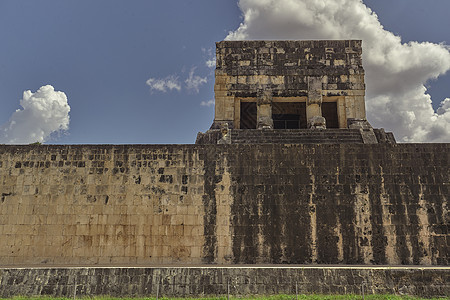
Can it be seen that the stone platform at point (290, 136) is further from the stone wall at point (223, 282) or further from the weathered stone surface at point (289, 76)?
the stone wall at point (223, 282)

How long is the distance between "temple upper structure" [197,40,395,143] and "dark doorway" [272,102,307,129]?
4.93m

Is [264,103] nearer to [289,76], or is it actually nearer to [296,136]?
[289,76]

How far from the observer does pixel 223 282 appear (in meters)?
8.65

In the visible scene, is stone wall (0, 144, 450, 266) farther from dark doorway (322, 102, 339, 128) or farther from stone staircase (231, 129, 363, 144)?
dark doorway (322, 102, 339, 128)

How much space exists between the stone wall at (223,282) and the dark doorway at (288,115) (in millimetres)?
14400

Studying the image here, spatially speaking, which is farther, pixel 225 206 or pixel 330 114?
pixel 330 114

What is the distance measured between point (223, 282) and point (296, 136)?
738 cm

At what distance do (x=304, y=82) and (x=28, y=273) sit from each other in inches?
524

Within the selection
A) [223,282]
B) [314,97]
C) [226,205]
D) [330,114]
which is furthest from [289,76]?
[223,282]

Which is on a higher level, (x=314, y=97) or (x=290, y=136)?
(x=314, y=97)

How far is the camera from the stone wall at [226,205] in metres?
11.4

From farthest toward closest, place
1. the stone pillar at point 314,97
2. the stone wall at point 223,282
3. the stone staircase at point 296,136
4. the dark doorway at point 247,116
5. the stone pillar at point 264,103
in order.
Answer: the dark doorway at point 247,116, the stone pillar at point 264,103, the stone pillar at point 314,97, the stone staircase at point 296,136, the stone wall at point 223,282

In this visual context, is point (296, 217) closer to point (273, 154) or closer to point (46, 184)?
point (273, 154)

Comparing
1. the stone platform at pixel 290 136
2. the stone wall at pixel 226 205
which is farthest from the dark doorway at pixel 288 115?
the stone wall at pixel 226 205
